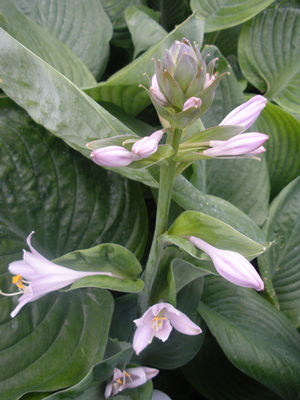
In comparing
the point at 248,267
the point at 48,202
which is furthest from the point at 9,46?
the point at 248,267

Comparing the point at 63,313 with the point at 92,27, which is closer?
the point at 63,313

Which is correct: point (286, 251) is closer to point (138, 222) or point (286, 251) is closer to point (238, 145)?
point (138, 222)

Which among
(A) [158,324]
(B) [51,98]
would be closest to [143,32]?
(B) [51,98]

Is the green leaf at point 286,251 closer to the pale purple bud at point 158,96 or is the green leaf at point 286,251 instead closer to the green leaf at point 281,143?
the green leaf at point 281,143

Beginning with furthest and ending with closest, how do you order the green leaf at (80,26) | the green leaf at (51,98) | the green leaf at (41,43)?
the green leaf at (80,26)
the green leaf at (41,43)
the green leaf at (51,98)

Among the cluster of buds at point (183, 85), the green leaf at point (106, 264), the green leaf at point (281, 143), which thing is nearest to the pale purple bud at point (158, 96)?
the cluster of buds at point (183, 85)

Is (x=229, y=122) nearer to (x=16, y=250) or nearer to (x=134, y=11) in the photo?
(x=16, y=250)
